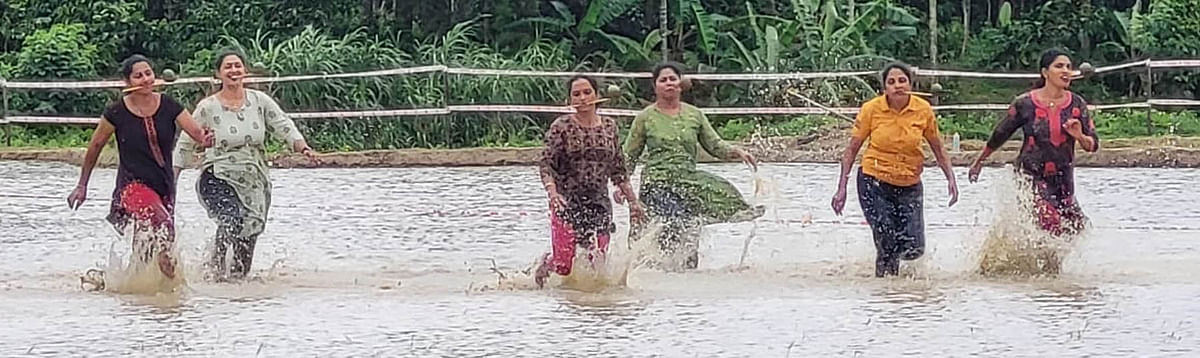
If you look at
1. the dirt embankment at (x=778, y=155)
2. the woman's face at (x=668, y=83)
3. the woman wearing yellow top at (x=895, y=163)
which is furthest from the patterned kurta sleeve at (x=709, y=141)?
the dirt embankment at (x=778, y=155)

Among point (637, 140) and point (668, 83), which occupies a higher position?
point (668, 83)

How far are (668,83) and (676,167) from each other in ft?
1.51

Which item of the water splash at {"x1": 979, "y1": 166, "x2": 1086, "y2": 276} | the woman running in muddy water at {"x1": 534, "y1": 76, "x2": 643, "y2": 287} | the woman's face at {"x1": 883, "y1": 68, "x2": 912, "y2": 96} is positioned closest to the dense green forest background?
the water splash at {"x1": 979, "y1": 166, "x2": 1086, "y2": 276}

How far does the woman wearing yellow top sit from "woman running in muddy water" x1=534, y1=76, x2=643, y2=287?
125cm

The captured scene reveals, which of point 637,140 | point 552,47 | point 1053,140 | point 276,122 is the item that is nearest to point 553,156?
point 637,140

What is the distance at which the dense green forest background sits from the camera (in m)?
23.2

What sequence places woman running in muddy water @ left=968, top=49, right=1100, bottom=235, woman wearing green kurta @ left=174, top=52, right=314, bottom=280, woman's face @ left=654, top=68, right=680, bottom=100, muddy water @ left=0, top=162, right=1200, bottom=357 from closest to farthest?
muddy water @ left=0, top=162, right=1200, bottom=357 < woman wearing green kurta @ left=174, top=52, right=314, bottom=280 < woman running in muddy water @ left=968, top=49, right=1100, bottom=235 < woman's face @ left=654, top=68, right=680, bottom=100

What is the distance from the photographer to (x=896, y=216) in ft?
35.3

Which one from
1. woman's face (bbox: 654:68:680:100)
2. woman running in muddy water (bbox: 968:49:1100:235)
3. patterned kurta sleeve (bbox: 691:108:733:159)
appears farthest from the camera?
patterned kurta sleeve (bbox: 691:108:733:159)

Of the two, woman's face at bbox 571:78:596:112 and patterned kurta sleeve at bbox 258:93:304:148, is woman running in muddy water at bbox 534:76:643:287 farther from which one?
patterned kurta sleeve at bbox 258:93:304:148

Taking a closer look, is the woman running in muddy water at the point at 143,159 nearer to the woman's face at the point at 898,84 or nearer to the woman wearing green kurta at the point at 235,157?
the woman wearing green kurta at the point at 235,157

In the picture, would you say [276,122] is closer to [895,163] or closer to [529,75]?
[895,163]

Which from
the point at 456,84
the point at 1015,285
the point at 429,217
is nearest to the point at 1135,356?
the point at 1015,285

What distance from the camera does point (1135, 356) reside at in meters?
8.18
